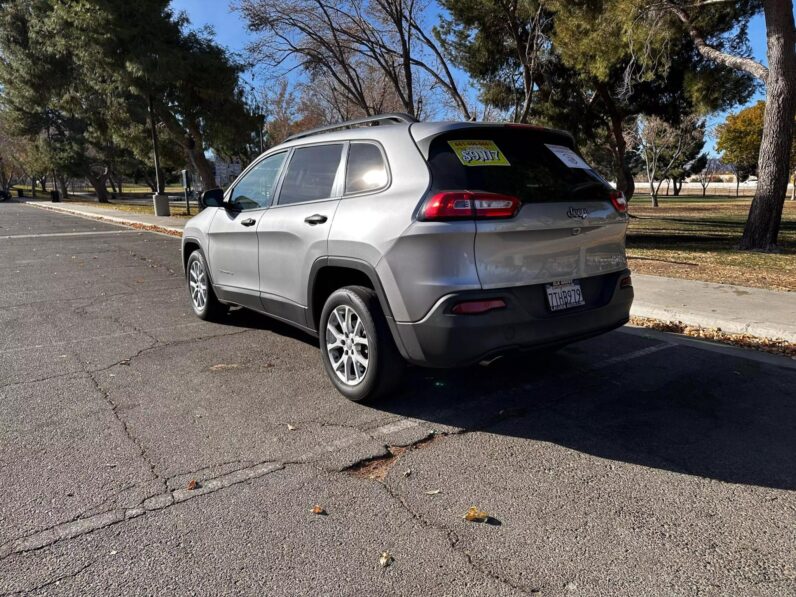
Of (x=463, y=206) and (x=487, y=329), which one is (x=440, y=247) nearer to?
(x=463, y=206)

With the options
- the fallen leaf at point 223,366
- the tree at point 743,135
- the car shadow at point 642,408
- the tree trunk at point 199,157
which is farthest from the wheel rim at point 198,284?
the tree at point 743,135

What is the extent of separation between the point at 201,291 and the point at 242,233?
4.96 feet

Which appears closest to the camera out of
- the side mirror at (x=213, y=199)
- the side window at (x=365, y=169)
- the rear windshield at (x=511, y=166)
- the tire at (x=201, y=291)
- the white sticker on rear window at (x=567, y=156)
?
the rear windshield at (x=511, y=166)

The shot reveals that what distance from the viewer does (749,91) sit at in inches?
599


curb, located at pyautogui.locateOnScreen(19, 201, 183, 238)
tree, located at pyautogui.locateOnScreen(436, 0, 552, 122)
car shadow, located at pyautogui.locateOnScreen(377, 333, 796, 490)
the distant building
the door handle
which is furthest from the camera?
the distant building

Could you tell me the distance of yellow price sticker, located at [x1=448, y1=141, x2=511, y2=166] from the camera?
3.68 meters

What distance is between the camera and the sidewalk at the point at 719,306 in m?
6.00

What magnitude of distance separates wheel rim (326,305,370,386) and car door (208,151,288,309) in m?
1.24

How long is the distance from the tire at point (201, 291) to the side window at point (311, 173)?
180cm

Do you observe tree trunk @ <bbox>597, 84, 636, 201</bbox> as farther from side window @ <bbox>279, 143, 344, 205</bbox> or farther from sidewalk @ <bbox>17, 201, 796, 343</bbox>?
side window @ <bbox>279, 143, 344, 205</bbox>

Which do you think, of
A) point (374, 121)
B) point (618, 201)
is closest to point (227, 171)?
point (374, 121)

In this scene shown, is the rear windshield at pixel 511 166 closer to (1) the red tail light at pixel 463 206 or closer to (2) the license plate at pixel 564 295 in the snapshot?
(1) the red tail light at pixel 463 206

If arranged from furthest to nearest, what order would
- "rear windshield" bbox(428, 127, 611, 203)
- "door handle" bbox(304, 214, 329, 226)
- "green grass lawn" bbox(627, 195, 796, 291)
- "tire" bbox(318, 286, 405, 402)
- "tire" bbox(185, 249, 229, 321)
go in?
"green grass lawn" bbox(627, 195, 796, 291) → "tire" bbox(185, 249, 229, 321) → "door handle" bbox(304, 214, 329, 226) → "tire" bbox(318, 286, 405, 402) → "rear windshield" bbox(428, 127, 611, 203)

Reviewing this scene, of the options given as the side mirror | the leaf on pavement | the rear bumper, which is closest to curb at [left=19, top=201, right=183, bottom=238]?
the side mirror
